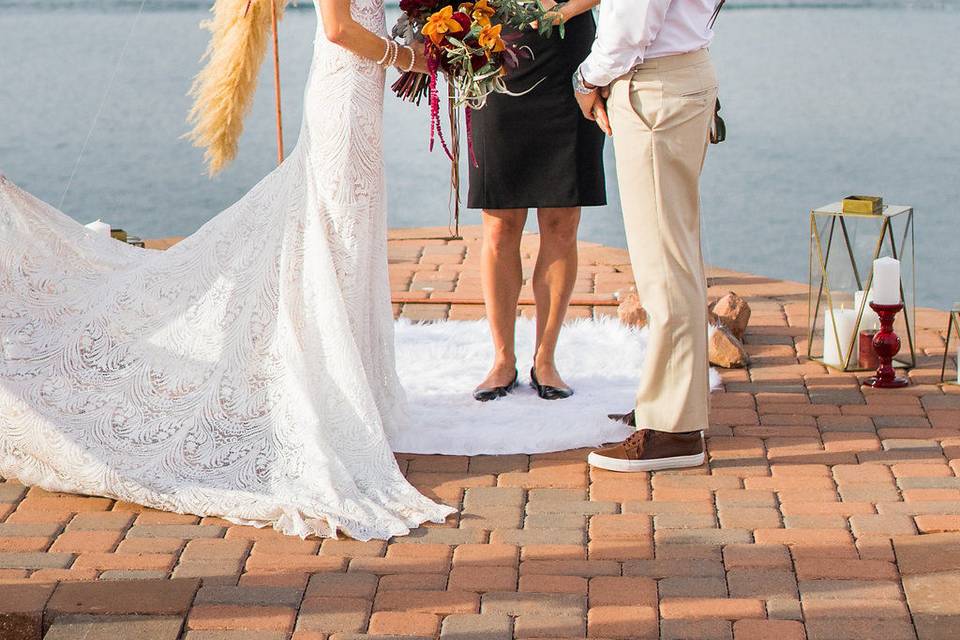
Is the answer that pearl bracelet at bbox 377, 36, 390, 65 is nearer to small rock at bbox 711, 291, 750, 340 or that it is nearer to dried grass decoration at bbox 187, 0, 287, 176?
dried grass decoration at bbox 187, 0, 287, 176

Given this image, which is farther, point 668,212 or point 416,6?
point 416,6

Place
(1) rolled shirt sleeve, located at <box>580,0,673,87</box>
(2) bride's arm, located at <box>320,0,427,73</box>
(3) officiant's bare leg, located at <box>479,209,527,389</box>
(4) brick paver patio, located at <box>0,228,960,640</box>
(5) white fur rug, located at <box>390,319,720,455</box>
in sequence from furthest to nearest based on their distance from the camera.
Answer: (3) officiant's bare leg, located at <box>479,209,527,389</box> → (5) white fur rug, located at <box>390,319,720,455</box> → (2) bride's arm, located at <box>320,0,427,73</box> → (1) rolled shirt sleeve, located at <box>580,0,673,87</box> → (4) brick paver patio, located at <box>0,228,960,640</box>

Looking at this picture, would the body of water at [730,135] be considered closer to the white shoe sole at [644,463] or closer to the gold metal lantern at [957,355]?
the white shoe sole at [644,463]

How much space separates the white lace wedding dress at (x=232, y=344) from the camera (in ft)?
11.8

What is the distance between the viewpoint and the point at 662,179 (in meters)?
3.65

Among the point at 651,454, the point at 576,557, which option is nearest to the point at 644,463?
the point at 651,454

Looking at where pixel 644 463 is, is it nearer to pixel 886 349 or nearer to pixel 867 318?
pixel 886 349

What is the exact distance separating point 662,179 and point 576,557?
3.48ft

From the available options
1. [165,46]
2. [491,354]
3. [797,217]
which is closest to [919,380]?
[491,354]

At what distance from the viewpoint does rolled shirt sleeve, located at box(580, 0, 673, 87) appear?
11.3ft

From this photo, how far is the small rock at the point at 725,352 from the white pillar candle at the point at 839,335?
297 mm

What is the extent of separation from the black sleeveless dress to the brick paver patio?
2.89ft

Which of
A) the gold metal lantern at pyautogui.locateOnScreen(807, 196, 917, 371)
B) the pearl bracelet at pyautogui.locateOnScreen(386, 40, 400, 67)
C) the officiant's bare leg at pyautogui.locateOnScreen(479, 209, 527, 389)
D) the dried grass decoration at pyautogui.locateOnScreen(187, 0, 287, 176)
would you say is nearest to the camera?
the pearl bracelet at pyautogui.locateOnScreen(386, 40, 400, 67)

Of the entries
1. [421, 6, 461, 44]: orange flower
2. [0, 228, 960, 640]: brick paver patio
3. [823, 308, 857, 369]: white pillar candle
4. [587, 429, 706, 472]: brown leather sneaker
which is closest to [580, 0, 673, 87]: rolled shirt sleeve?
[421, 6, 461, 44]: orange flower
